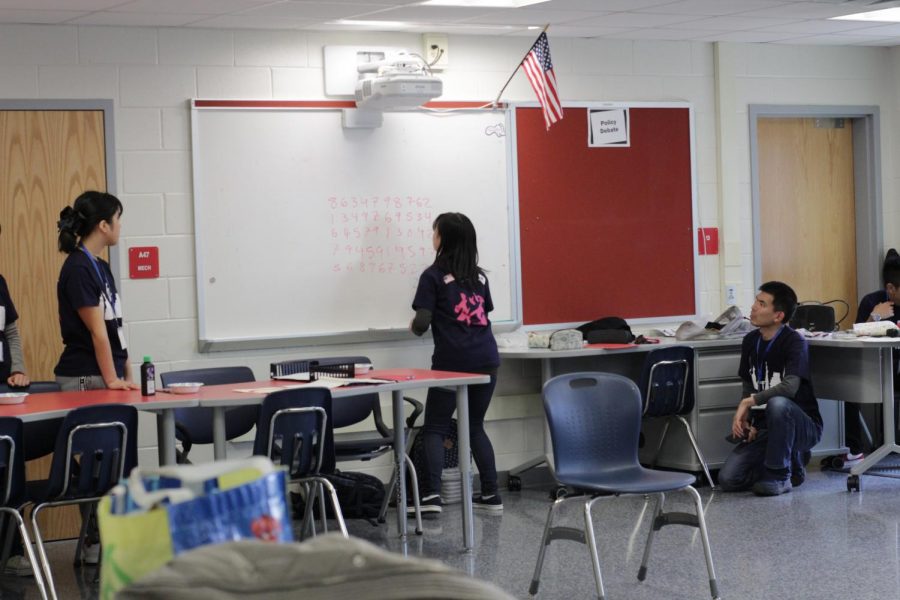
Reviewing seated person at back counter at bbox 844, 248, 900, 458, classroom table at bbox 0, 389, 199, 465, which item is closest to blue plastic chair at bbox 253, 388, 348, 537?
classroom table at bbox 0, 389, 199, 465

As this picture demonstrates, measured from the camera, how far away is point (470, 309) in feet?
19.2

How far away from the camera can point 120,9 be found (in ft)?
17.9

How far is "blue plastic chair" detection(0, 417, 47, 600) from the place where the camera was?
150 inches

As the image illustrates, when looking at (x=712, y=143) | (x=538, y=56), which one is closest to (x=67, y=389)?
(x=538, y=56)

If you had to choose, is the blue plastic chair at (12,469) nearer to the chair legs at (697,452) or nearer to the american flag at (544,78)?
the american flag at (544,78)

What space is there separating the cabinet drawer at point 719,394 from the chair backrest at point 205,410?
8.74 ft

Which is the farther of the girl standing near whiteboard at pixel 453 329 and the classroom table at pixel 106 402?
the girl standing near whiteboard at pixel 453 329

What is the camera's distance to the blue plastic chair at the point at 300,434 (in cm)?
432

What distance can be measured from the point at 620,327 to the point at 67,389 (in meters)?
3.19

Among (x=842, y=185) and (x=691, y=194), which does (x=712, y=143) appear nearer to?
(x=691, y=194)

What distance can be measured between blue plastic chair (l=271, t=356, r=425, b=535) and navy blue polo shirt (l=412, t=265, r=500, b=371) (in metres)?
0.32

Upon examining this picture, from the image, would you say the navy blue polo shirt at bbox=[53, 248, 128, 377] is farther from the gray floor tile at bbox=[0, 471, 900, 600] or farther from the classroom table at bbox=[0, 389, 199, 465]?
the gray floor tile at bbox=[0, 471, 900, 600]

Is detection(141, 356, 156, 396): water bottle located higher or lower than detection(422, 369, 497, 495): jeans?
higher

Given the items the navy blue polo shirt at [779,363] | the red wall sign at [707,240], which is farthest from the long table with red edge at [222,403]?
the red wall sign at [707,240]
